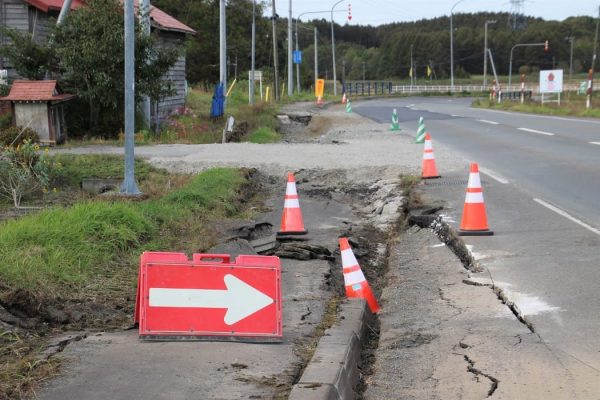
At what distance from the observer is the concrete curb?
4090 mm

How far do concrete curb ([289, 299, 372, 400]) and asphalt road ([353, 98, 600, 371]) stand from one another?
1240mm

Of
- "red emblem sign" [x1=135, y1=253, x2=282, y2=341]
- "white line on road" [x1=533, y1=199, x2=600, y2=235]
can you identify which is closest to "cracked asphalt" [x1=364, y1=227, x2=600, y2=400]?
"red emblem sign" [x1=135, y1=253, x2=282, y2=341]

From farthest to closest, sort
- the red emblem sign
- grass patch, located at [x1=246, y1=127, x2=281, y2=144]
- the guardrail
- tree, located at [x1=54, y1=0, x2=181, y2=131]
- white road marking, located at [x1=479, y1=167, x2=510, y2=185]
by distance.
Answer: the guardrail < grass patch, located at [x1=246, y1=127, x2=281, y2=144] < tree, located at [x1=54, y1=0, x2=181, y2=131] < white road marking, located at [x1=479, y1=167, x2=510, y2=185] < the red emblem sign

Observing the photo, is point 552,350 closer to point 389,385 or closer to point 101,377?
point 389,385

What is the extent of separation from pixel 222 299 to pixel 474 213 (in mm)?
4437

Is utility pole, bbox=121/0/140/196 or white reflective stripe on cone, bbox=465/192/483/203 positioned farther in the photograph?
utility pole, bbox=121/0/140/196

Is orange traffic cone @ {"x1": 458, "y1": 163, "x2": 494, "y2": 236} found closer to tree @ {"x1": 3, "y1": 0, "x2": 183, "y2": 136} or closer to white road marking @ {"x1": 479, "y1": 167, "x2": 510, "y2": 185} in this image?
white road marking @ {"x1": 479, "y1": 167, "x2": 510, "y2": 185}

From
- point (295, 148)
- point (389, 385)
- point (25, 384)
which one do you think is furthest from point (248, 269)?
point (295, 148)

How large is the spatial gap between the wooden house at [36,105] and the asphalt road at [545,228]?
966 cm

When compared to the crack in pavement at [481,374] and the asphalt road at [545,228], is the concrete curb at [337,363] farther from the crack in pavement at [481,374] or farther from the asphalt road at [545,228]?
the asphalt road at [545,228]

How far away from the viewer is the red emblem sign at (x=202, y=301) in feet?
16.5

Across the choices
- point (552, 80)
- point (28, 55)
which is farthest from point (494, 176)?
point (552, 80)

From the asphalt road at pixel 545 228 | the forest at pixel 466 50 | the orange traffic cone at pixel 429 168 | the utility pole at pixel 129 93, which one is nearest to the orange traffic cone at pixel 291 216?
Result: the asphalt road at pixel 545 228

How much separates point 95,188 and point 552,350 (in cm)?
1000
